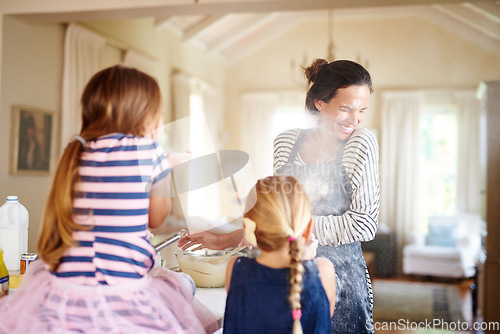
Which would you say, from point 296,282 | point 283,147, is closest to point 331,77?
point 283,147

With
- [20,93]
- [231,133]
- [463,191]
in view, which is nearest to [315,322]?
[20,93]

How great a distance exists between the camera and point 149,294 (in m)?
0.88

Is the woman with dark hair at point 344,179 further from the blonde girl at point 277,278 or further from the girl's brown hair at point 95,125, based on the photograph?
the girl's brown hair at point 95,125

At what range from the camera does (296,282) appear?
2.78ft

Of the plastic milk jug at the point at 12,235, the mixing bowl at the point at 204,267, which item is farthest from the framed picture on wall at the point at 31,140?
the mixing bowl at the point at 204,267

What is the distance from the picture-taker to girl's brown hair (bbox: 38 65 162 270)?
855 millimetres

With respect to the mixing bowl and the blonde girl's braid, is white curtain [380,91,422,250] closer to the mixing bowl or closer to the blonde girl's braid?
the mixing bowl

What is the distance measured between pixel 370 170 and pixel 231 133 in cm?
397

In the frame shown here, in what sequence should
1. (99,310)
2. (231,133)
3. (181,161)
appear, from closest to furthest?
(99,310) < (181,161) < (231,133)

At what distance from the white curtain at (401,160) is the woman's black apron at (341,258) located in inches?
160

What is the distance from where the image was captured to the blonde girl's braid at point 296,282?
0.84m

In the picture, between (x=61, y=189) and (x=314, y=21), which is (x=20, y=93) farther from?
(x=314, y=21)

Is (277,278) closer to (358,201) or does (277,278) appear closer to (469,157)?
(358,201)

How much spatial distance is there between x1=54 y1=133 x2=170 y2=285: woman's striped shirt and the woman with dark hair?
362 mm
